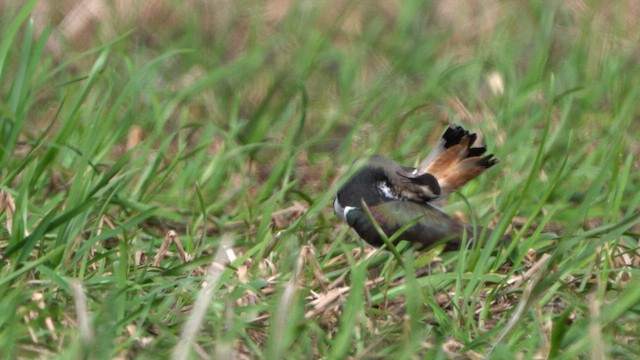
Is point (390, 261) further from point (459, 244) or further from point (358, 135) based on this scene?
point (358, 135)

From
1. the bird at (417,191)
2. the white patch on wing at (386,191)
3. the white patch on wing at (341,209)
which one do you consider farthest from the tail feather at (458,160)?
the white patch on wing at (341,209)

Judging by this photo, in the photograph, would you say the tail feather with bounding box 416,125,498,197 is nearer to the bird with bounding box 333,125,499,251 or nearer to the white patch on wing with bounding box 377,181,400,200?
the bird with bounding box 333,125,499,251

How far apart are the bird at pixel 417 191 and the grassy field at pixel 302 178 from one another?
82 millimetres

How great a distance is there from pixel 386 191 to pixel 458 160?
29 cm

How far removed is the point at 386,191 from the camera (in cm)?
488

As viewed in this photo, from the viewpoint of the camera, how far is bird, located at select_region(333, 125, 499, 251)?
455 centimetres

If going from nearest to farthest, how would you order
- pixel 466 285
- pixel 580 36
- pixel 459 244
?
pixel 466 285 → pixel 459 244 → pixel 580 36

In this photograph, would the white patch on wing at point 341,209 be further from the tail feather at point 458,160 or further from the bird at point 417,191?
the tail feather at point 458,160

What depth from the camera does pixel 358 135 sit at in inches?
227

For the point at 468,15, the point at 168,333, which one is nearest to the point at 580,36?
the point at 468,15

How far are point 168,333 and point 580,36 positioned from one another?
155 inches

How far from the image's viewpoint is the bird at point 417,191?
455 cm

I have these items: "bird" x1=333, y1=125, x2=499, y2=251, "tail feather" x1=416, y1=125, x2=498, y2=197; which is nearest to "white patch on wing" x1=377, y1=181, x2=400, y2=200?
"bird" x1=333, y1=125, x2=499, y2=251

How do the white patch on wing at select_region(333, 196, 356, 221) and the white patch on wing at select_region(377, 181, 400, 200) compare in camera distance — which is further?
the white patch on wing at select_region(377, 181, 400, 200)
